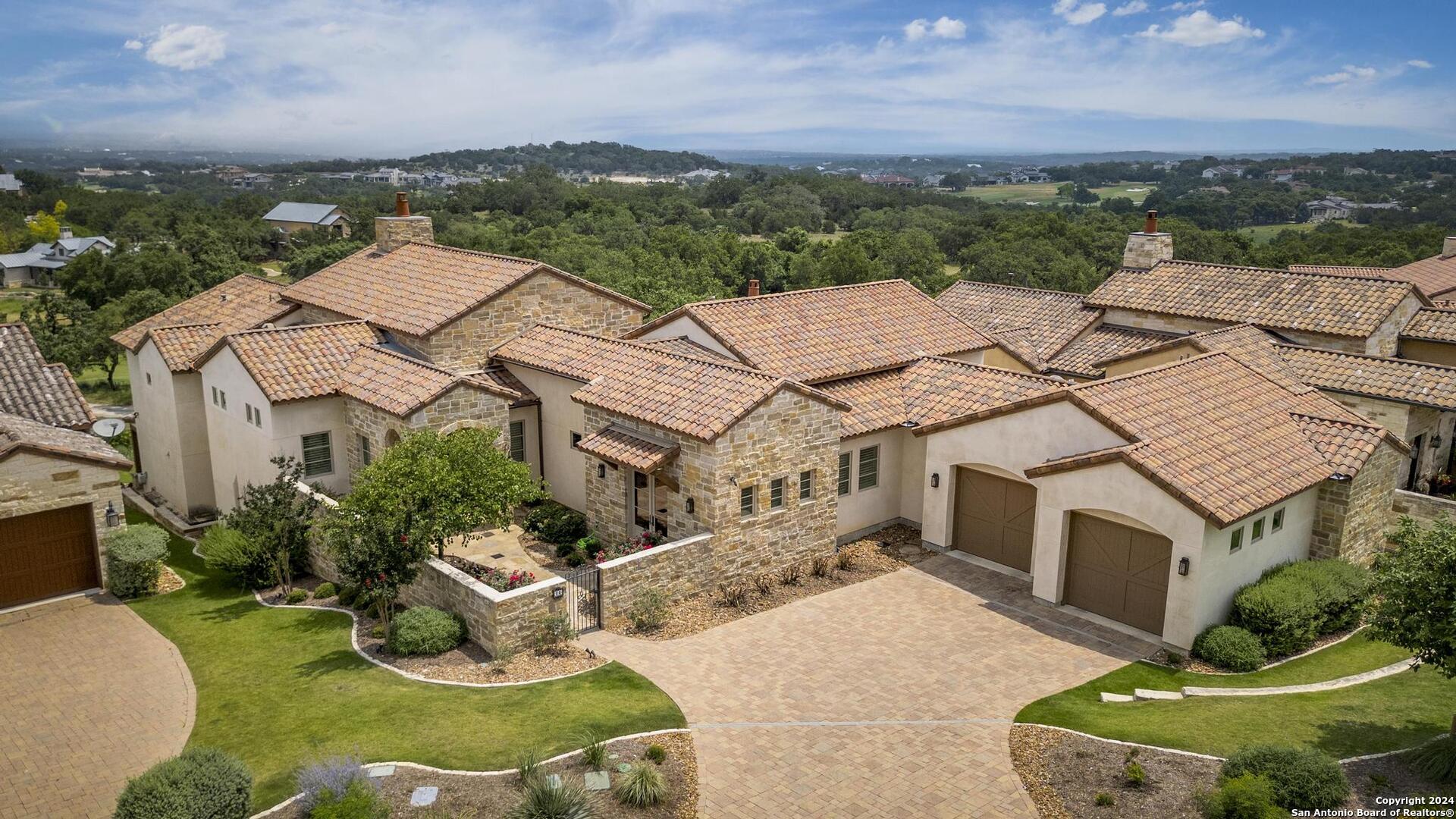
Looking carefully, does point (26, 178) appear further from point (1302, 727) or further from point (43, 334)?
point (1302, 727)

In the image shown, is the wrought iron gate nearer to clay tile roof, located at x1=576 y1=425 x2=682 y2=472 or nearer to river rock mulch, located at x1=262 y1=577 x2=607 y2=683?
river rock mulch, located at x1=262 y1=577 x2=607 y2=683

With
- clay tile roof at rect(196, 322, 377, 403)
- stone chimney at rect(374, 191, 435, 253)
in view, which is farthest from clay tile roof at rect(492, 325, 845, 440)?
stone chimney at rect(374, 191, 435, 253)

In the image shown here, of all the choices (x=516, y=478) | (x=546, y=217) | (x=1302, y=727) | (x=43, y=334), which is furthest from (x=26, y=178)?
(x=1302, y=727)

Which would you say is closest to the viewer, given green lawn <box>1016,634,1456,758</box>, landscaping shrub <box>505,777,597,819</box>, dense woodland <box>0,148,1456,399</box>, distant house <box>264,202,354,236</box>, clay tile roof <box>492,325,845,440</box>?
landscaping shrub <box>505,777,597,819</box>

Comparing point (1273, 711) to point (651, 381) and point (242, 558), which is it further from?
point (242, 558)

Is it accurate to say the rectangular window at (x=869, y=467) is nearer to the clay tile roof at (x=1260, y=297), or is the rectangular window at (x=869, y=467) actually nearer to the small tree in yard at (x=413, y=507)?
the small tree in yard at (x=413, y=507)
